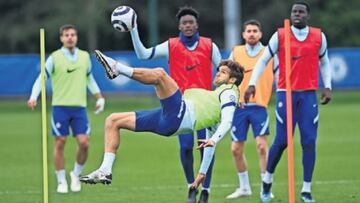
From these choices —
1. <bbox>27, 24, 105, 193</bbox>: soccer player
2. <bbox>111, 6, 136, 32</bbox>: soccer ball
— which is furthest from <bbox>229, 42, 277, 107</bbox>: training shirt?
<bbox>111, 6, 136, 32</bbox>: soccer ball

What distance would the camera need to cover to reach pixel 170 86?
1295 centimetres

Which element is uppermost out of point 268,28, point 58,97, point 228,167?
point 268,28

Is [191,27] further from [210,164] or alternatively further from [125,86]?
[125,86]

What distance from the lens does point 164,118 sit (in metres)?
13.2

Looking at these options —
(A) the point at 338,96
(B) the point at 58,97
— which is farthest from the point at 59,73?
(A) the point at 338,96

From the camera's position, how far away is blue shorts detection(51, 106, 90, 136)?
57.8 ft

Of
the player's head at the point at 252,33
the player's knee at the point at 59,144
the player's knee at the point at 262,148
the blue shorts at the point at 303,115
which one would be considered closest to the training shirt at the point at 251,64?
the player's head at the point at 252,33

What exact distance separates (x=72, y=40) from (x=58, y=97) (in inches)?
36.3

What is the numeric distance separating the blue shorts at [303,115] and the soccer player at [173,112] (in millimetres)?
1756

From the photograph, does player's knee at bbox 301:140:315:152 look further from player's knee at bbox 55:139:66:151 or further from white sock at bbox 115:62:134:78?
player's knee at bbox 55:139:66:151

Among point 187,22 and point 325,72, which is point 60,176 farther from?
point 325,72

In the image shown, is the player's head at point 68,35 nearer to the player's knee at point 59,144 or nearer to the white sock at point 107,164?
the player's knee at point 59,144

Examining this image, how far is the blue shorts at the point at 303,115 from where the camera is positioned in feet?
50.2

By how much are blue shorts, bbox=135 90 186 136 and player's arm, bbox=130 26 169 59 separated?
1095 millimetres
